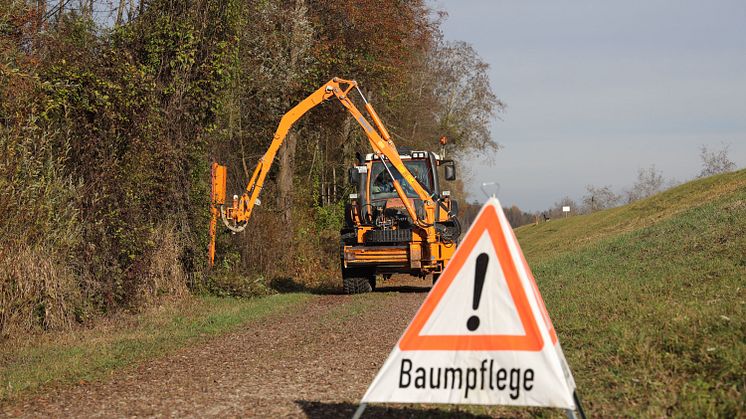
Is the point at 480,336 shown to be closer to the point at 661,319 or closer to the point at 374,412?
the point at 374,412

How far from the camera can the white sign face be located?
5.27 meters

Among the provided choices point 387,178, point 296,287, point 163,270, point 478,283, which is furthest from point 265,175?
point 478,283

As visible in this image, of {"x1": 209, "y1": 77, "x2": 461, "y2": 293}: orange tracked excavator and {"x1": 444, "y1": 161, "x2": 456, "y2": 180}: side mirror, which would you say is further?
{"x1": 444, "y1": 161, "x2": 456, "y2": 180}: side mirror

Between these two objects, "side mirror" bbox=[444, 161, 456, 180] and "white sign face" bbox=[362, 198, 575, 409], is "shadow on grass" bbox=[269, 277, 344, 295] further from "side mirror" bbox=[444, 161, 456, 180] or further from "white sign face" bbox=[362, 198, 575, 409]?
"white sign face" bbox=[362, 198, 575, 409]

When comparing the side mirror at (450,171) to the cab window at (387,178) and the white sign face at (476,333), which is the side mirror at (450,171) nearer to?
the cab window at (387,178)

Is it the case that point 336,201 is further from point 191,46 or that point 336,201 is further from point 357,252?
point 191,46

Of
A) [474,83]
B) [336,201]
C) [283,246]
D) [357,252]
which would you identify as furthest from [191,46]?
[474,83]

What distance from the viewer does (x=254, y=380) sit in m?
8.43

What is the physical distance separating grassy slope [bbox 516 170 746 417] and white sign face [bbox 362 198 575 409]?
1.28m

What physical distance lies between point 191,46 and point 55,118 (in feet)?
12.4

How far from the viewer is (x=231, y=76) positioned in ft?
56.7

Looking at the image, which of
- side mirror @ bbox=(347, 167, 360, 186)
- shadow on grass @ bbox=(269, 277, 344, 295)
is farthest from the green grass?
shadow on grass @ bbox=(269, 277, 344, 295)

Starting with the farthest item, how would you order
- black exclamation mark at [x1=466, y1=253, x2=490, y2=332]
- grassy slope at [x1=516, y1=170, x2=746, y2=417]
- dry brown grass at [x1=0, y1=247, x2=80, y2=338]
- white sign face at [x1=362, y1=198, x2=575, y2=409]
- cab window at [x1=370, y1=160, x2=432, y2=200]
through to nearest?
1. cab window at [x1=370, y1=160, x2=432, y2=200]
2. dry brown grass at [x1=0, y1=247, x2=80, y2=338]
3. grassy slope at [x1=516, y1=170, x2=746, y2=417]
4. black exclamation mark at [x1=466, y1=253, x2=490, y2=332]
5. white sign face at [x1=362, y1=198, x2=575, y2=409]

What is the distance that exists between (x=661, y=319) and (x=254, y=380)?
13.9 feet
